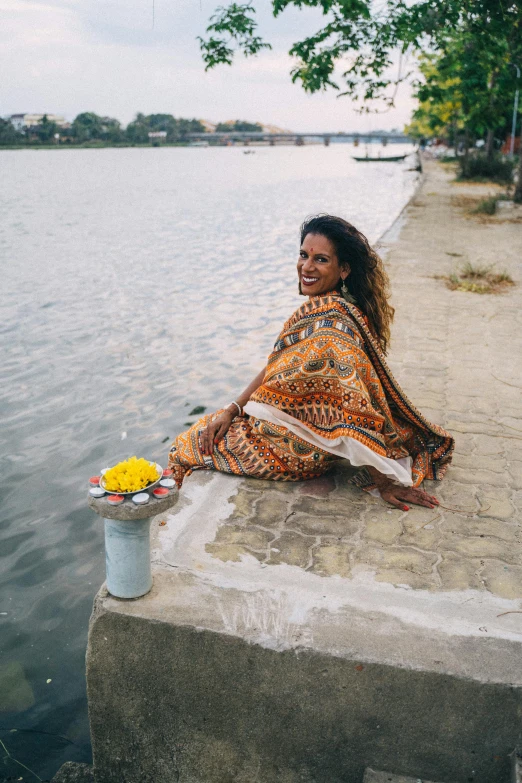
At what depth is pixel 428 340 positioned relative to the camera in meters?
6.77

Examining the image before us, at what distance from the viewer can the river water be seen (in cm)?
365

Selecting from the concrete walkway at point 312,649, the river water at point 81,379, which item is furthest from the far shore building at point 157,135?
the concrete walkway at point 312,649

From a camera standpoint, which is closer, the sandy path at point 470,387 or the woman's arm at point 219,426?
the sandy path at point 470,387

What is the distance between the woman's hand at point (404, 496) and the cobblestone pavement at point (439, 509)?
0.04 meters

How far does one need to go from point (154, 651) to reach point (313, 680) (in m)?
0.57

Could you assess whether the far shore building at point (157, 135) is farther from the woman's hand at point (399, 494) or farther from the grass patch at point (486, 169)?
the woman's hand at point (399, 494)

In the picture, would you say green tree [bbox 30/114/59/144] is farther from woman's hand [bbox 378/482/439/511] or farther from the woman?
woman's hand [bbox 378/482/439/511]

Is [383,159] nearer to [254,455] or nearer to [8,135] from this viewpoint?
[8,135]

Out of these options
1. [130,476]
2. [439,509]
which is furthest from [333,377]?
[130,476]

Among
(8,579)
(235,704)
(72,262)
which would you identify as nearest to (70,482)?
(8,579)

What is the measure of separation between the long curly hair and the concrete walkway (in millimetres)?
988

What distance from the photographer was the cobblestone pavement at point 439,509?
2.98 m

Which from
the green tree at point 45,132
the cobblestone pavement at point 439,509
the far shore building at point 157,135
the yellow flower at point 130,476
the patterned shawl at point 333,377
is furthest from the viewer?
the far shore building at point 157,135

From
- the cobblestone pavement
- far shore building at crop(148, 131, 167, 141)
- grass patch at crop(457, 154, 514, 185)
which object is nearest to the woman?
the cobblestone pavement
